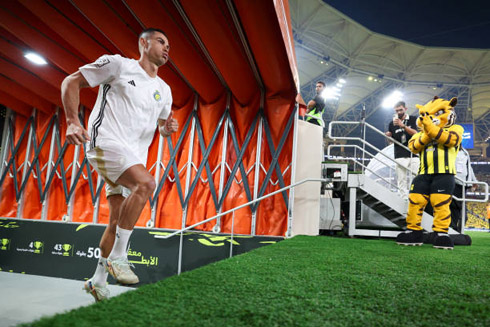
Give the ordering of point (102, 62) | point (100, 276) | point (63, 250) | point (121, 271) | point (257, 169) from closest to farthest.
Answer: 1. point (121, 271)
2. point (100, 276)
3. point (102, 62)
4. point (63, 250)
5. point (257, 169)

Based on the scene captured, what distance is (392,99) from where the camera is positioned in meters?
21.3

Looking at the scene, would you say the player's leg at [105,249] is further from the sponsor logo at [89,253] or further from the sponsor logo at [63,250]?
the sponsor logo at [63,250]

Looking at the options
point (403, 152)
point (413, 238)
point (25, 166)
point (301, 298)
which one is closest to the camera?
point (301, 298)

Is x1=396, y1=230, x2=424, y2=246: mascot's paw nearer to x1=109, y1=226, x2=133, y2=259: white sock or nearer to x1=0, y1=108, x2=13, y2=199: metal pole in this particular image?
x1=109, y1=226, x2=133, y2=259: white sock

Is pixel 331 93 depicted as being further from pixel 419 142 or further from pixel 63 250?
pixel 63 250

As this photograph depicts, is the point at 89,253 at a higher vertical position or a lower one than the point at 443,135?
lower

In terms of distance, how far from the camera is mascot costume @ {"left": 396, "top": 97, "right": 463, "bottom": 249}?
386 centimetres

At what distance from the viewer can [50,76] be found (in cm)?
543

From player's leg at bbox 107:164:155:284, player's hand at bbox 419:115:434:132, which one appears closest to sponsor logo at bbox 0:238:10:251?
player's leg at bbox 107:164:155:284

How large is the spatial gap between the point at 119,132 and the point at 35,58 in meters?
4.28

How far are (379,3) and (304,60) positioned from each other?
674 cm

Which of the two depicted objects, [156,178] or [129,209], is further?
[156,178]

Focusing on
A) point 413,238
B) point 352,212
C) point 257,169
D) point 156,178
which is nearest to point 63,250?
point 156,178

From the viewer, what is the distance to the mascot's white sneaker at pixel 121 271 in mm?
1692
